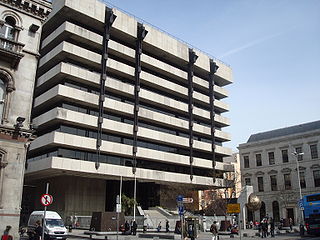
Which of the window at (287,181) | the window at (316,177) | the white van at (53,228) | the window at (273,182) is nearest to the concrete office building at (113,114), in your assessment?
the window at (273,182)

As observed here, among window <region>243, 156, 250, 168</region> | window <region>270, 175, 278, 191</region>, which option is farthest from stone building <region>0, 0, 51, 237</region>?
window <region>243, 156, 250, 168</region>

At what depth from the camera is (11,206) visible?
2162cm

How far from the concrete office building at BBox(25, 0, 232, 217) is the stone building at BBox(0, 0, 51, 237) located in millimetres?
19962

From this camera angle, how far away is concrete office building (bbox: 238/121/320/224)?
6062 cm

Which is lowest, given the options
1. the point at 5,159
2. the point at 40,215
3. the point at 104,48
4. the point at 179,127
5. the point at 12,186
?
the point at 40,215

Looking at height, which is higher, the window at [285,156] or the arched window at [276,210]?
the window at [285,156]

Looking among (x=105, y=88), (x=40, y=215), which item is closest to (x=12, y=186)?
(x=40, y=215)

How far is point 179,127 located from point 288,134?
2386 centimetres

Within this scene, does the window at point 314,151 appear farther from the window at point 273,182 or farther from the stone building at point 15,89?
the stone building at point 15,89

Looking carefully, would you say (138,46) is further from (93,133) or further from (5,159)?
(5,159)

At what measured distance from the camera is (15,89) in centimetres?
2358

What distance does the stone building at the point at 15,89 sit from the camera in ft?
71.5

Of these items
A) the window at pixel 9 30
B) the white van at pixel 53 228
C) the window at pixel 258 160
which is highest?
the window at pixel 9 30

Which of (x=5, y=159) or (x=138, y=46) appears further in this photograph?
(x=138, y=46)
